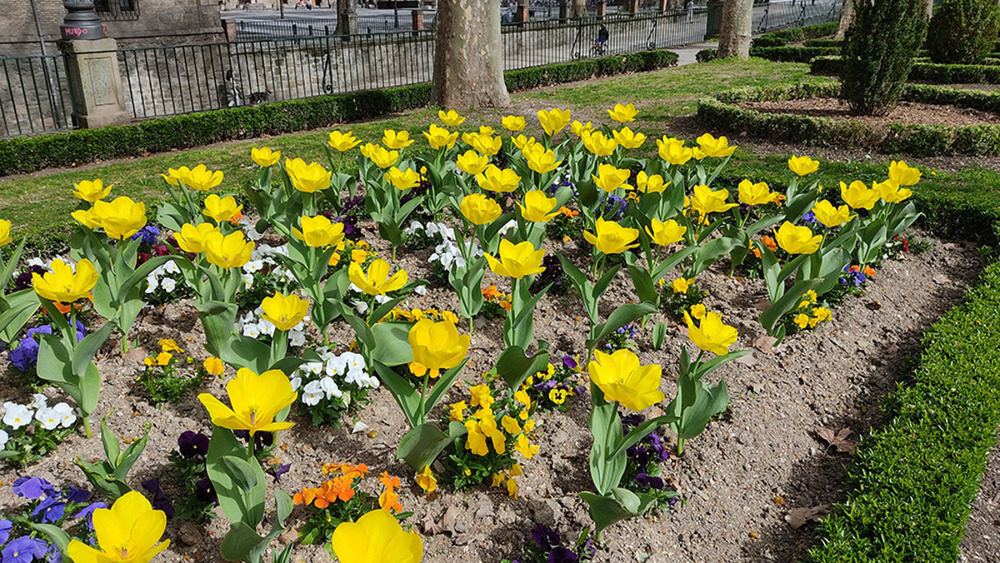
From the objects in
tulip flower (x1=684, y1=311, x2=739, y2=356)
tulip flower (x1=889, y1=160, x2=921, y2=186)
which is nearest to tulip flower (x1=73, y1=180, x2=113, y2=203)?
Answer: tulip flower (x1=684, y1=311, x2=739, y2=356)

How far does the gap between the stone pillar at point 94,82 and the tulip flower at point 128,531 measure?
471 inches

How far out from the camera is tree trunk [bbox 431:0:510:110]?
11.2 metres

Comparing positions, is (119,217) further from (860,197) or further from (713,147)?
(860,197)

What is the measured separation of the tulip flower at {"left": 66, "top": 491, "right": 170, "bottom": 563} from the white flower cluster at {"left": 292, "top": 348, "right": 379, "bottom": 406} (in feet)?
3.97

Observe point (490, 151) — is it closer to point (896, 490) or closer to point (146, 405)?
point (146, 405)

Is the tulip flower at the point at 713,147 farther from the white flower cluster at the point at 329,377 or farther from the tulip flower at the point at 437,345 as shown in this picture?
the tulip flower at the point at 437,345

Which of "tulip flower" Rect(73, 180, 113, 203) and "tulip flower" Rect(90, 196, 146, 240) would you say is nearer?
"tulip flower" Rect(90, 196, 146, 240)

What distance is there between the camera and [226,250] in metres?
2.85

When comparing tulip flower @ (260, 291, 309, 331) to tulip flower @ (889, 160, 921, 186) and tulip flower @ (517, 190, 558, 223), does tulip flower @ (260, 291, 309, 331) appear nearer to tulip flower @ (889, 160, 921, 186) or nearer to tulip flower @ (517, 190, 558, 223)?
tulip flower @ (517, 190, 558, 223)

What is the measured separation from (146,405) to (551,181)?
2.97 m

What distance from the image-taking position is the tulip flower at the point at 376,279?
8.67ft

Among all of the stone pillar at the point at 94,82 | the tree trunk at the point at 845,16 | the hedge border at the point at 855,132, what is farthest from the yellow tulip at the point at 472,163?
the tree trunk at the point at 845,16

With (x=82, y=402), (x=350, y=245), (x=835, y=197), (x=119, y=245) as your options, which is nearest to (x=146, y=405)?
(x=82, y=402)

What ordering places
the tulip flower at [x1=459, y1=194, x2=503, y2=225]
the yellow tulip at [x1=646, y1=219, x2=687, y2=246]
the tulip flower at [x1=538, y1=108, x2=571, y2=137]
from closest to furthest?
the tulip flower at [x1=459, y1=194, x2=503, y2=225], the yellow tulip at [x1=646, y1=219, x2=687, y2=246], the tulip flower at [x1=538, y1=108, x2=571, y2=137]
